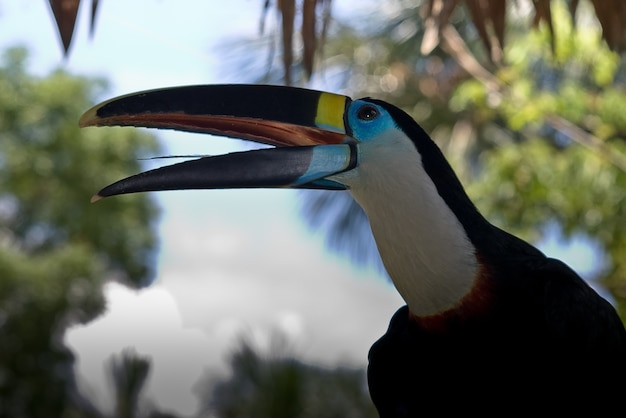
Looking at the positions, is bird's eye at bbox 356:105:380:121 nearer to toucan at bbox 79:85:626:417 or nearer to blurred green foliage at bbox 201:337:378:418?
toucan at bbox 79:85:626:417

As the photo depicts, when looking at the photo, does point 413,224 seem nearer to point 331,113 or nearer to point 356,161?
point 356,161

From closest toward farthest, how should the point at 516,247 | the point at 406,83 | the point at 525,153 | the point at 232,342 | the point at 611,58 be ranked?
the point at 516,247 → the point at 611,58 → the point at 525,153 → the point at 232,342 → the point at 406,83

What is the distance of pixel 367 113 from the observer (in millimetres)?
1837

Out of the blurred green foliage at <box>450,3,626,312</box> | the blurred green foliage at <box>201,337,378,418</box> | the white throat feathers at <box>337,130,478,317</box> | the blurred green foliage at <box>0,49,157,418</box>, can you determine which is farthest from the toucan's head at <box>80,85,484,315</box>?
the blurred green foliage at <box>0,49,157,418</box>

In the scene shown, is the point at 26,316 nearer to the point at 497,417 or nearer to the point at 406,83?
the point at 406,83

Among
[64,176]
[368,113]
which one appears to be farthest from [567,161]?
[64,176]

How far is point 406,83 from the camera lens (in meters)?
10.1

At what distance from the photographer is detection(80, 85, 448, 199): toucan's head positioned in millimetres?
1688

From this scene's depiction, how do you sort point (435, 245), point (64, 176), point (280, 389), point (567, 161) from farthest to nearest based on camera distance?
point (64, 176)
point (280, 389)
point (567, 161)
point (435, 245)

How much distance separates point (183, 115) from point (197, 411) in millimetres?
6887

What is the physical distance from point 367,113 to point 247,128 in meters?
0.24

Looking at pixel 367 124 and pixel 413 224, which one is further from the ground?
pixel 367 124

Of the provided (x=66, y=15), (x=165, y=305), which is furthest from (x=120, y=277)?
(x=66, y=15)

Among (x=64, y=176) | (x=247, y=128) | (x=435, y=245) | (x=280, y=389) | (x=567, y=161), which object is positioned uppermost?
(x=64, y=176)
